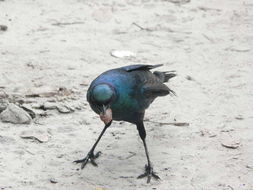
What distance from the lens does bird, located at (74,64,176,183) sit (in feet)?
16.3

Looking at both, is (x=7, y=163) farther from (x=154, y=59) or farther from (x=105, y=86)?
(x=154, y=59)

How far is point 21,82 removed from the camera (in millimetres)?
6949

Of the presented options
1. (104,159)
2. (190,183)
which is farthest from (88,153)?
(190,183)

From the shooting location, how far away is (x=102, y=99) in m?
4.93

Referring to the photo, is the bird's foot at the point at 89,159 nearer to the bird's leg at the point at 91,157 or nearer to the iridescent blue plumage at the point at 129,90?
the bird's leg at the point at 91,157

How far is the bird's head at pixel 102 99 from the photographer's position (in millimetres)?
4934

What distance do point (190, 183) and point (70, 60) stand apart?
107 inches

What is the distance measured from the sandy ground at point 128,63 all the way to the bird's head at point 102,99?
67cm

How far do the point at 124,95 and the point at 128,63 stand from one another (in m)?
2.41

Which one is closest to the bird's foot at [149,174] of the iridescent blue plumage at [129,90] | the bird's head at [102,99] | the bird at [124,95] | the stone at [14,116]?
the bird at [124,95]

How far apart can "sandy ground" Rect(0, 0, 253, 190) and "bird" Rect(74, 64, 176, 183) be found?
0.23m

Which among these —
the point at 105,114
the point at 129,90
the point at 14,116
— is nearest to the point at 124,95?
the point at 129,90

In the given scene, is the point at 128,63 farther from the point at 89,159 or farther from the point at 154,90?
the point at 89,159

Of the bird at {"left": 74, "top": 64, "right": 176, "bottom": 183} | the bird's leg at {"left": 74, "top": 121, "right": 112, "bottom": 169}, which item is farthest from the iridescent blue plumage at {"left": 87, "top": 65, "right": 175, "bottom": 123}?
the bird's leg at {"left": 74, "top": 121, "right": 112, "bottom": 169}
